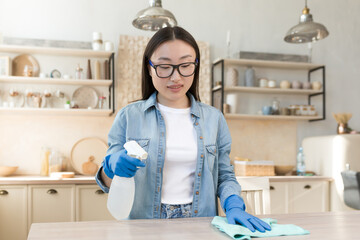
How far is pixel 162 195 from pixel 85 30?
2.78 metres

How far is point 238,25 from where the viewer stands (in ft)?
13.7

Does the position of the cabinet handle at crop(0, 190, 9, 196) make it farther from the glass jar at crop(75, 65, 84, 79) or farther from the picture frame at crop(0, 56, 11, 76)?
the glass jar at crop(75, 65, 84, 79)

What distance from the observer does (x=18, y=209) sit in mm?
3113

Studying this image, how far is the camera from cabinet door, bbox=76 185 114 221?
3201mm

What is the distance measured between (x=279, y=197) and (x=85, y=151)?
1.84 metres

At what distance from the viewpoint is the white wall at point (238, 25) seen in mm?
3758

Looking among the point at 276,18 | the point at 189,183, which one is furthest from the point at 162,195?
the point at 276,18

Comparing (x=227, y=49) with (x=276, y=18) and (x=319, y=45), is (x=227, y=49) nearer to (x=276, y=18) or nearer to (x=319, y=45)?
(x=276, y=18)

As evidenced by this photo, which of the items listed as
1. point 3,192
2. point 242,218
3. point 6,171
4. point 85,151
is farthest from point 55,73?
point 242,218

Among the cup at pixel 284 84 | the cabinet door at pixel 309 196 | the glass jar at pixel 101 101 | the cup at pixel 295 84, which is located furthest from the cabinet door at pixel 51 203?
the cup at pixel 295 84

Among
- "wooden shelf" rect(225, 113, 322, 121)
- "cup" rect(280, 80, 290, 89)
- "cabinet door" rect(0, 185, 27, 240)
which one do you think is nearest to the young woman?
"cabinet door" rect(0, 185, 27, 240)

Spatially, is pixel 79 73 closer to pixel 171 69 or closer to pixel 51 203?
pixel 51 203

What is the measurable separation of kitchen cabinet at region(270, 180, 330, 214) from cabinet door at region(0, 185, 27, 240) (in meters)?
2.09

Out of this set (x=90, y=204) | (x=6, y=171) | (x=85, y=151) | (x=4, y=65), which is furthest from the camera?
(x=85, y=151)
